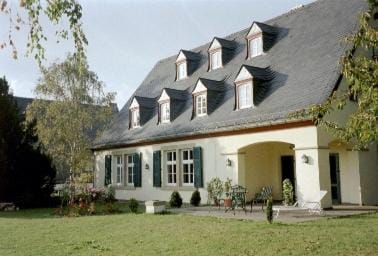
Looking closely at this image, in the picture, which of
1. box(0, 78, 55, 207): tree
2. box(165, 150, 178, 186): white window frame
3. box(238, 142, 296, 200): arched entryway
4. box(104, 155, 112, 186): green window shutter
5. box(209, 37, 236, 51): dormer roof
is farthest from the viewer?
box(104, 155, 112, 186): green window shutter

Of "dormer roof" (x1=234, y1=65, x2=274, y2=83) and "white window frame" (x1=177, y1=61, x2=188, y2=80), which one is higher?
"white window frame" (x1=177, y1=61, x2=188, y2=80)

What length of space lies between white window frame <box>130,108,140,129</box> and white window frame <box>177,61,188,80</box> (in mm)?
3272

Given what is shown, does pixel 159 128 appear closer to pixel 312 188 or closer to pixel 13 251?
pixel 312 188

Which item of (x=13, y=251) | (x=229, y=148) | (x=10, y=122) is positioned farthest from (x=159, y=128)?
(x=13, y=251)

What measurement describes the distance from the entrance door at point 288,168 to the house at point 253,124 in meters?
0.04

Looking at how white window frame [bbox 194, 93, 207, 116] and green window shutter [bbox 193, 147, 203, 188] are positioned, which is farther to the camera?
white window frame [bbox 194, 93, 207, 116]

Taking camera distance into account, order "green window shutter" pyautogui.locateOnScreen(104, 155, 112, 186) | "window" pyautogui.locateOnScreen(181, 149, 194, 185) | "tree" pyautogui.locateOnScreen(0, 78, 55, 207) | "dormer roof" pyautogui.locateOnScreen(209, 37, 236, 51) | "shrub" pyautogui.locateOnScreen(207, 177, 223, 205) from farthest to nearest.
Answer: "green window shutter" pyautogui.locateOnScreen(104, 155, 112, 186) < "dormer roof" pyautogui.locateOnScreen(209, 37, 236, 51) < "window" pyautogui.locateOnScreen(181, 149, 194, 185) < "tree" pyautogui.locateOnScreen(0, 78, 55, 207) < "shrub" pyautogui.locateOnScreen(207, 177, 223, 205)

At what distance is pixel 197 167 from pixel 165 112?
4.70 metres

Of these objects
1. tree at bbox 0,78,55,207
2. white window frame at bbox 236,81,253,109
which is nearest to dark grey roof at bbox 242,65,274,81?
white window frame at bbox 236,81,253,109

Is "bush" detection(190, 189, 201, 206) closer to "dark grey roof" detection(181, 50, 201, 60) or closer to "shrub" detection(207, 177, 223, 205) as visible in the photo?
"shrub" detection(207, 177, 223, 205)

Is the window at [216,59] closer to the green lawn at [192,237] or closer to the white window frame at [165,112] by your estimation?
the white window frame at [165,112]

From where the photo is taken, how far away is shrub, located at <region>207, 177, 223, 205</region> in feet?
58.7

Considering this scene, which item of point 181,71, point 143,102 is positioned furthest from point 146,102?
point 181,71

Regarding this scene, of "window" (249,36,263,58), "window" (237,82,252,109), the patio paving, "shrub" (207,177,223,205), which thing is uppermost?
"window" (249,36,263,58)
